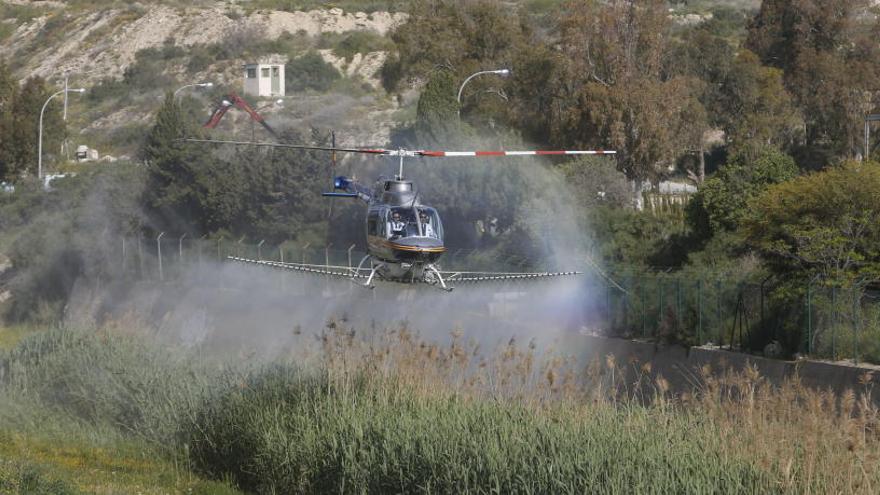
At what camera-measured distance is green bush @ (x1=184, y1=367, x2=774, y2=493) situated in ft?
48.7

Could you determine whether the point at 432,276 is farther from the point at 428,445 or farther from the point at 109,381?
the point at 428,445

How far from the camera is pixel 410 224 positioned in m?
31.9

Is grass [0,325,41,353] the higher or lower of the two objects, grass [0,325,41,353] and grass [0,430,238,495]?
the lower

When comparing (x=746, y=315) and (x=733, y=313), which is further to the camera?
(x=733, y=313)

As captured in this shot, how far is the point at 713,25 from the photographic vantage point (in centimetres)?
11719

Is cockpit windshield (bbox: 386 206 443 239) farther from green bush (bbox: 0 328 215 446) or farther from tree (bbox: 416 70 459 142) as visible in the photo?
tree (bbox: 416 70 459 142)

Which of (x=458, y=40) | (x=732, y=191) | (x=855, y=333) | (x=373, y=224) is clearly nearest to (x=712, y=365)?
(x=855, y=333)

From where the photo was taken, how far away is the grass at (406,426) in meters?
14.6

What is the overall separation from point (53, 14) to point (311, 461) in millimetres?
146830

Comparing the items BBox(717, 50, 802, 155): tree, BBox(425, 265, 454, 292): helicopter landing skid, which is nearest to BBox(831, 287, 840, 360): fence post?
BBox(425, 265, 454, 292): helicopter landing skid

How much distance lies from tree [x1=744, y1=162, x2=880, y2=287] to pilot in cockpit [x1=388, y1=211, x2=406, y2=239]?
9.62 meters

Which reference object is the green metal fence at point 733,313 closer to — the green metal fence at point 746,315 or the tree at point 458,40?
the green metal fence at point 746,315

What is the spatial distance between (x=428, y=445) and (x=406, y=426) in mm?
855

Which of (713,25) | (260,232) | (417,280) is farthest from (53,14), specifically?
(417,280)
